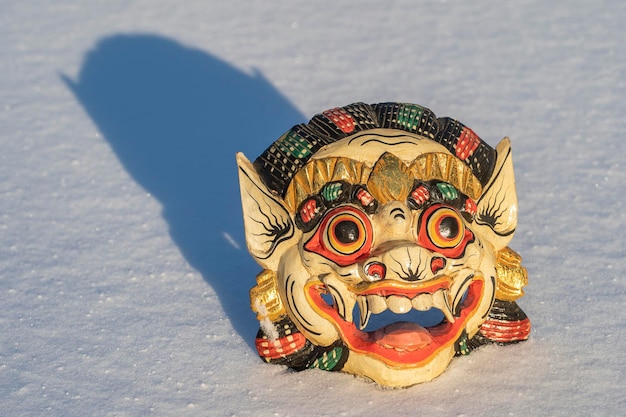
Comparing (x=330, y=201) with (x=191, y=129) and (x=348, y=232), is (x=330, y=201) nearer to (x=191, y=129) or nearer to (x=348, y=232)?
(x=348, y=232)

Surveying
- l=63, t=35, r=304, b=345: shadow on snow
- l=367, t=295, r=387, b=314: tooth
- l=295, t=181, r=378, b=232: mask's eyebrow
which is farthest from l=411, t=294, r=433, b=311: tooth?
l=63, t=35, r=304, b=345: shadow on snow

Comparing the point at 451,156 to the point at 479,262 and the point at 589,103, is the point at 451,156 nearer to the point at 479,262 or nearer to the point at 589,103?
the point at 479,262

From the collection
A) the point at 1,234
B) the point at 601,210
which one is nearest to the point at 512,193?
the point at 601,210

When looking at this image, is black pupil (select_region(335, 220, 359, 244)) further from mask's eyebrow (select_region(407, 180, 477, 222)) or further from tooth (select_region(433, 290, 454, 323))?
tooth (select_region(433, 290, 454, 323))

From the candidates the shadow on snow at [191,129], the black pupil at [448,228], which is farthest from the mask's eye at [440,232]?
the shadow on snow at [191,129]

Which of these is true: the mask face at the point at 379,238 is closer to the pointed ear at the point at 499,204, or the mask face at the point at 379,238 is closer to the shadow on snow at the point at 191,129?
the pointed ear at the point at 499,204

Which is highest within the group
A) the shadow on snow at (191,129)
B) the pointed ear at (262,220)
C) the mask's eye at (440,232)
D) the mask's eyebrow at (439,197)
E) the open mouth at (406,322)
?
the mask's eyebrow at (439,197)
